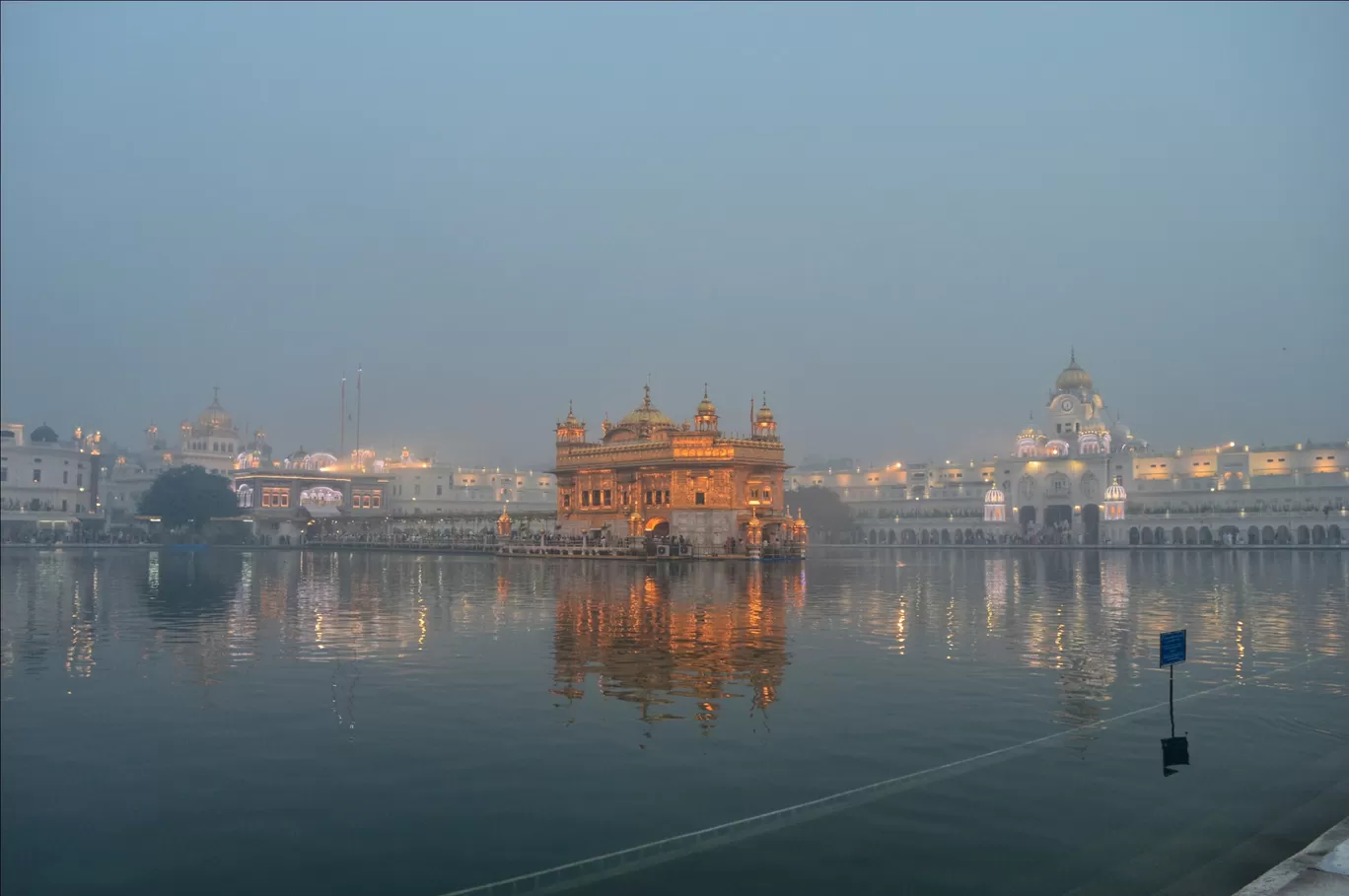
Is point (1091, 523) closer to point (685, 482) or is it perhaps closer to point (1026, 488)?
point (1026, 488)

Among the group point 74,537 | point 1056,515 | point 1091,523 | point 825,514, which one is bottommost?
point 1091,523

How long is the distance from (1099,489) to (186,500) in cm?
8710

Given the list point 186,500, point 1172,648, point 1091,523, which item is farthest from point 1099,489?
point 1172,648

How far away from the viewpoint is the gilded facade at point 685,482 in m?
60.8

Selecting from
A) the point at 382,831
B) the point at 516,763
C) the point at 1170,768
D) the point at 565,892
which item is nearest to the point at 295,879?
the point at 382,831

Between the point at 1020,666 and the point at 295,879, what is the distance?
40.8 feet

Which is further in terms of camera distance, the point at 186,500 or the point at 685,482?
the point at 186,500

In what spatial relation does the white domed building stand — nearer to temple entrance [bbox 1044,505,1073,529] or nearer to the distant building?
the distant building

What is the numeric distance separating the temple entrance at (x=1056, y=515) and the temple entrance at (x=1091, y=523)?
1.70m

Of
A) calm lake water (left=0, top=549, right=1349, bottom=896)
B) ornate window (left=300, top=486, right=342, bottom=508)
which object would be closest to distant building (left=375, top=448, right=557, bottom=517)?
ornate window (left=300, top=486, right=342, bottom=508)

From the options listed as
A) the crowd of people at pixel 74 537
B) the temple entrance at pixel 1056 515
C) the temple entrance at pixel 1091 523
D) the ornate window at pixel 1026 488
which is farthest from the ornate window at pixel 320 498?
the temple entrance at pixel 1091 523

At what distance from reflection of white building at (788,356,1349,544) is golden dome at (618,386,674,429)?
50.3 metres

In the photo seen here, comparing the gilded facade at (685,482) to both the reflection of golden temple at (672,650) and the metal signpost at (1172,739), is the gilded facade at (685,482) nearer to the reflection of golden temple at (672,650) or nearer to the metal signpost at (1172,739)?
the reflection of golden temple at (672,650)

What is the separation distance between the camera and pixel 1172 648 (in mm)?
11727
